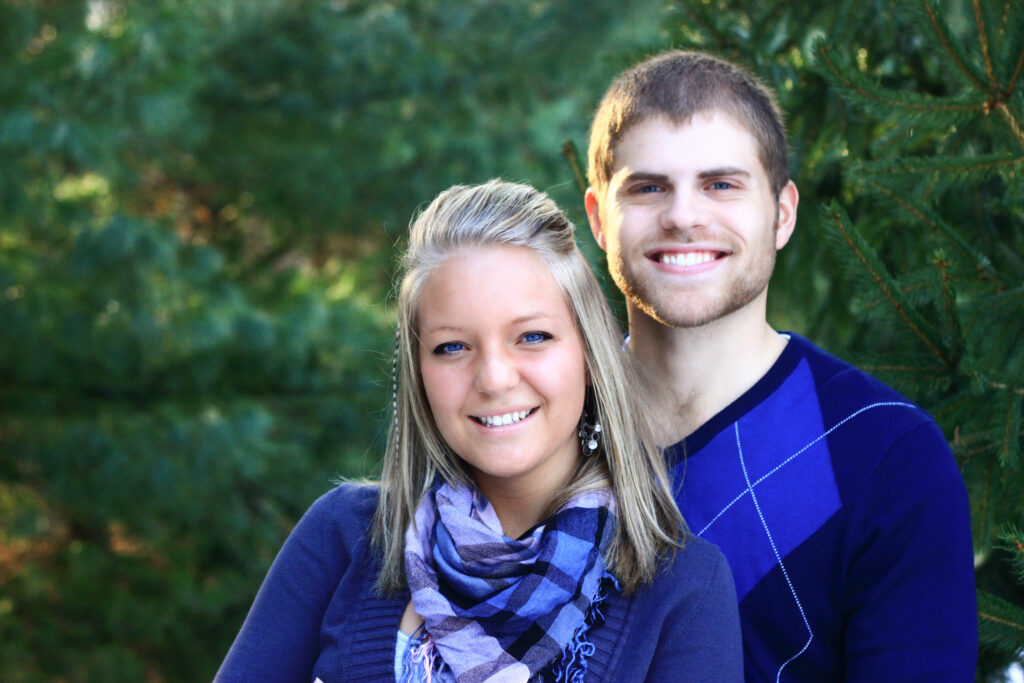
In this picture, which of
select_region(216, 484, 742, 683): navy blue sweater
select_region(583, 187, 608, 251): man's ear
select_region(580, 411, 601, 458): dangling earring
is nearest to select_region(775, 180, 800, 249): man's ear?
select_region(583, 187, 608, 251): man's ear

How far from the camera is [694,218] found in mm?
1906

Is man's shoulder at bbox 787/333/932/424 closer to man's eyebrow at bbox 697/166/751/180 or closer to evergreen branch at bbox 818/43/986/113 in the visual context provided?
man's eyebrow at bbox 697/166/751/180

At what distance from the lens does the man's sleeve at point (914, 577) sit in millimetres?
1584

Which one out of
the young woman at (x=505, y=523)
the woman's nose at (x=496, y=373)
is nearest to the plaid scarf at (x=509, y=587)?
the young woman at (x=505, y=523)

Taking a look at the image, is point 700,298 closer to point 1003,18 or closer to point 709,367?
point 709,367

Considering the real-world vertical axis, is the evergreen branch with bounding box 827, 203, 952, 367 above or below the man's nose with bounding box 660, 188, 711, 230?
below

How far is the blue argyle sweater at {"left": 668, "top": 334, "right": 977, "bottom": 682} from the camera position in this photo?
160 cm

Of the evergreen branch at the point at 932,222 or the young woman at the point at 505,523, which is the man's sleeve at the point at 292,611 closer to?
the young woman at the point at 505,523

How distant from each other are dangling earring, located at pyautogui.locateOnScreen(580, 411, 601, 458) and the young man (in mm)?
233

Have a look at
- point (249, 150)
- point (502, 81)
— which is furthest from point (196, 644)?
point (502, 81)

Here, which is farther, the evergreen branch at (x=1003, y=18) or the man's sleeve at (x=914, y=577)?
the evergreen branch at (x=1003, y=18)

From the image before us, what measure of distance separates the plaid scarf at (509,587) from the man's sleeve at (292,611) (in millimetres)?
189

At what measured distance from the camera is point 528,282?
1623 millimetres

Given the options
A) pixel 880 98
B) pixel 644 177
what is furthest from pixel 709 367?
pixel 880 98
